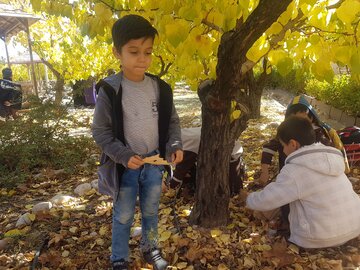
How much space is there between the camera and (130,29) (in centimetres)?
185

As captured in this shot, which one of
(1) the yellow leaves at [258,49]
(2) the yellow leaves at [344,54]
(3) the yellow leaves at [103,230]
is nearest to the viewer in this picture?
(2) the yellow leaves at [344,54]

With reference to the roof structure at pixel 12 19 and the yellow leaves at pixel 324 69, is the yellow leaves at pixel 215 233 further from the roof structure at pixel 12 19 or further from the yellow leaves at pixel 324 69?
the roof structure at pixel 12 19

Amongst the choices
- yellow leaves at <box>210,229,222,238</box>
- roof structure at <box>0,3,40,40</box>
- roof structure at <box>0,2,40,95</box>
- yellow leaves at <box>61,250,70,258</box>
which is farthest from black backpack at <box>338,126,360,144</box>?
roof structure at <box>0,3,40,40</box>

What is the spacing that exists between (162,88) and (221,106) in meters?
0.44

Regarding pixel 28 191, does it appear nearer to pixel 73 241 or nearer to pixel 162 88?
pixel 73 241

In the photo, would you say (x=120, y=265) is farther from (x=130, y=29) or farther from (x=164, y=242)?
(x=130, y=29)

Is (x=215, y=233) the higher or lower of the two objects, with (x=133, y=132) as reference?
lower

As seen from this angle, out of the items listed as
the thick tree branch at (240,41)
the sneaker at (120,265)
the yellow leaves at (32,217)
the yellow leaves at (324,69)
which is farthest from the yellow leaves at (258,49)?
the yellow leaves at (32,217)

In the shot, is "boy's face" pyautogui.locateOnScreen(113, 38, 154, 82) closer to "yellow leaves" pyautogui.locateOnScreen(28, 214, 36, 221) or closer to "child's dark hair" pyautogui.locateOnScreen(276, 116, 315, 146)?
"child's dark hair" pyautogui.locateOnScreen(276, 116, 315, 146)

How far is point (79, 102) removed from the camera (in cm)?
1209

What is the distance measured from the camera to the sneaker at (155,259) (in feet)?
7.45

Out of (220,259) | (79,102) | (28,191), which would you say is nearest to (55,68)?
(79,102)

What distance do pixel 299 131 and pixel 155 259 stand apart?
134 centimetres

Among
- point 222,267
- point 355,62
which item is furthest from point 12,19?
point 355,62
